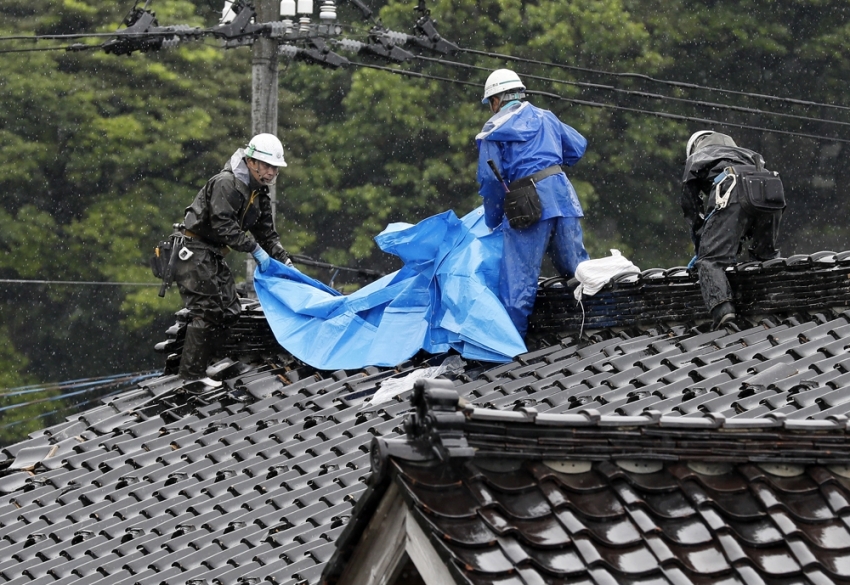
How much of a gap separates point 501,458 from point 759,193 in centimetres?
528

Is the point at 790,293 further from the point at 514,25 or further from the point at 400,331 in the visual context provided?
the point at 514,25

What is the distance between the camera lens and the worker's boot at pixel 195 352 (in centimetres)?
1237

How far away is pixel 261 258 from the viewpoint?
480 inches

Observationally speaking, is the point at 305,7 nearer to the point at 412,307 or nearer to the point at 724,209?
the point at 412,307

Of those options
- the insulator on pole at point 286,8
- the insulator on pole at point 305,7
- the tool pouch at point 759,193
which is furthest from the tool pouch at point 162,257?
the insulator on pole at point 286,8

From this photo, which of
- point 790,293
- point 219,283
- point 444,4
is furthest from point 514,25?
point 790,293

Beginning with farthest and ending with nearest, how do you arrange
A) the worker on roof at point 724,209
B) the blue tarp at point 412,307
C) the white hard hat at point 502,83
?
the white hard hat at point 502,83 < the blue tarp at point 412,307 < the worker on roof at point 724,209

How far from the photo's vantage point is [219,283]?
12.4 m

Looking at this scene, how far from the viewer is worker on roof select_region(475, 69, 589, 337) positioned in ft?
36.0

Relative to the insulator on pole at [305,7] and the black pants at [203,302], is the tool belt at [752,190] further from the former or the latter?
the insulator on pole at [305,7]

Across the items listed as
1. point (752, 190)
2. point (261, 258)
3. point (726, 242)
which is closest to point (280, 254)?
point (261, 258)

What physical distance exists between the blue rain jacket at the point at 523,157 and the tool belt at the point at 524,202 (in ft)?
0.17

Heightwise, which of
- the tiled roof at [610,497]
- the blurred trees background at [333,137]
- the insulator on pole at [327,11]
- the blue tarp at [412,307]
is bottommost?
the blurred trees background at [333,137]

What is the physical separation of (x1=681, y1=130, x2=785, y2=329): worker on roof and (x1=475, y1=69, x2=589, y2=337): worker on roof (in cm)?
89
